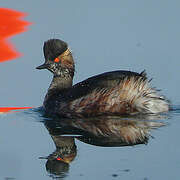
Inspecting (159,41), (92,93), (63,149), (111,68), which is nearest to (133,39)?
(159,41)

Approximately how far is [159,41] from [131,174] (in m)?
6.62

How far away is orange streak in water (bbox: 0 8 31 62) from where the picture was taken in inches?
531

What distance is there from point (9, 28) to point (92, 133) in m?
6.82

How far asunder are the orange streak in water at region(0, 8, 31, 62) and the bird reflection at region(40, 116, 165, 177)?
3.47 meters

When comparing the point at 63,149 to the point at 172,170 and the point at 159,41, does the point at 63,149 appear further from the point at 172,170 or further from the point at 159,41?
the point at 159,41

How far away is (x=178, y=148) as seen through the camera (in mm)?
8164

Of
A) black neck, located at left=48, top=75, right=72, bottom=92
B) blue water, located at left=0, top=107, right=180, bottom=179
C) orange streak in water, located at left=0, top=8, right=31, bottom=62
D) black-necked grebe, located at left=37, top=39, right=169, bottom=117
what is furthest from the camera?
orange streak in water, located at left=0, top=8, right=31, bottom=62

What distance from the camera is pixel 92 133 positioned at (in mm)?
9148

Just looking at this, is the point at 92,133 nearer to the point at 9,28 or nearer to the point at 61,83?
the point at 61,83

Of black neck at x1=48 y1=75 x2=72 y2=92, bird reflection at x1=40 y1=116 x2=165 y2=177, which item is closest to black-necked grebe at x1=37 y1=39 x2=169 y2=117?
bird reflection at x1=40 y1=116 x2=165 y2=177

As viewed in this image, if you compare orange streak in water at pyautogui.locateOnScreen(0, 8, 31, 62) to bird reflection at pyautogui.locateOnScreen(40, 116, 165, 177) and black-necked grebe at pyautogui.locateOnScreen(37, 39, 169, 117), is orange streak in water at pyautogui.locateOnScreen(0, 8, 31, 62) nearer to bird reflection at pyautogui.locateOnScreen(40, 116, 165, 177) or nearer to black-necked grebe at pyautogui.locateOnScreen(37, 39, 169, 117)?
black-necked grebe at pyautogui.locateOnScreen(37, 39, 169, 117)

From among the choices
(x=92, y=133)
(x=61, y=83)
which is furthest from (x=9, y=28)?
(x=92, y=133)

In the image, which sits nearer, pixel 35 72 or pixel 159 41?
pixel 35 72

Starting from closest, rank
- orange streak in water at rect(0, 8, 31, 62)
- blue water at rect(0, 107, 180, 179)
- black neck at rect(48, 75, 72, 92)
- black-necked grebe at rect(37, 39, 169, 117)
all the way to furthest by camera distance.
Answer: blue water at rect(0, 107, 180, 179)
black-necked grebe at rect(37, 39, 169, 117)
black neck at rect(48, 75, 72, 92)
orange streak in water at rect(0, 8, 31, 62)
